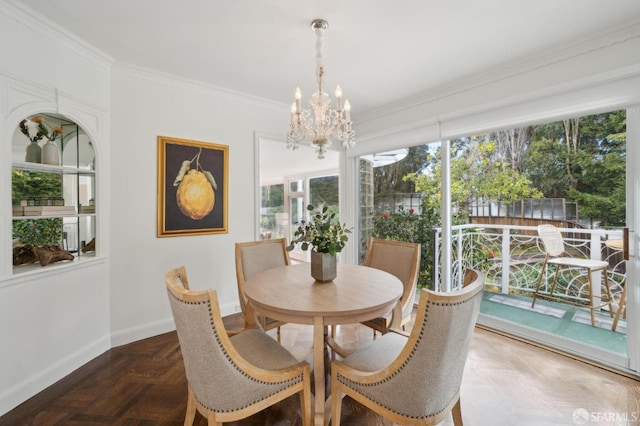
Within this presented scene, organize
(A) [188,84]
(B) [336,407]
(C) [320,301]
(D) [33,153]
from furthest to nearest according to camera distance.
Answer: (A) [188,84] → (D) [33,153] → (C) [320,301] → (B) [336,407]

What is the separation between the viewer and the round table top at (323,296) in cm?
148

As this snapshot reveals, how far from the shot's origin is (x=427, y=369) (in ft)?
3.75

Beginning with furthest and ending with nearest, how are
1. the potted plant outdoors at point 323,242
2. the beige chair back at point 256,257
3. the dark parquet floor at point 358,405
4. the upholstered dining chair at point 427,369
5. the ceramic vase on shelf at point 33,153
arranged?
the beige chair back at point 256,257
the ceramic vase on shelf at point 33,153
the potted plant outdoors at point 323,242
the dark parquet floor at point 358,405
the upholstered dining chair at point 427,369

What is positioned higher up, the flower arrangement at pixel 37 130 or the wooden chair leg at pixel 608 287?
the flower arrangement at pixel 37 130

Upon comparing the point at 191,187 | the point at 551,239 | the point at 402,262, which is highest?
the point at 191,187

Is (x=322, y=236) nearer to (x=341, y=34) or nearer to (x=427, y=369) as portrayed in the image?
(x=427, y=369)

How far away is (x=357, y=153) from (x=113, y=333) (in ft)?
11.4

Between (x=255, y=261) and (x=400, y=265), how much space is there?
4.21 ft

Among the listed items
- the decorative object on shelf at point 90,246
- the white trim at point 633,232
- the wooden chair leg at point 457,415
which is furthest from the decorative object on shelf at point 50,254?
the white trim at point 633,232

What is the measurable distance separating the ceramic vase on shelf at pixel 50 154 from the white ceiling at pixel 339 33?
0.87 metres

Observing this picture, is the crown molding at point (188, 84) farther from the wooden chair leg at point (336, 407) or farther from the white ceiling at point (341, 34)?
the wooden chair leg at point (336, 407)

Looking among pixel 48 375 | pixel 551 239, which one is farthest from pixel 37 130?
pixel 551 239

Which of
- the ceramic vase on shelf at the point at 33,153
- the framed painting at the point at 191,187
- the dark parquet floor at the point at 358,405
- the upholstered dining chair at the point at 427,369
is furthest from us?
the framed painting at the point at 191,187

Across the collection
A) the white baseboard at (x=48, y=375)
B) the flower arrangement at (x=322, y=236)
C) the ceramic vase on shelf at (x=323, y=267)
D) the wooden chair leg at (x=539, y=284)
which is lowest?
the white baseboard at (x=48, y=375)
